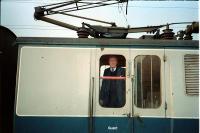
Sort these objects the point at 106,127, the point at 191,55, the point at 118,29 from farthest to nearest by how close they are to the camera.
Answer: the point at 118,29
the point at 191,55
the point at 106,127

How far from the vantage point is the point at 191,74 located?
5484mm

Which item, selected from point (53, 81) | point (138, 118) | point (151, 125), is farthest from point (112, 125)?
point (53, 81)

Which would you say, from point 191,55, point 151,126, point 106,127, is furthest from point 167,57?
point 106,127

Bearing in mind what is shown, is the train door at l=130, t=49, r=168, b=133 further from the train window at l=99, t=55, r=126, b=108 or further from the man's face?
the man's face

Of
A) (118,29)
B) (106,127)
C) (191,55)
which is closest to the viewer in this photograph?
(106,127)

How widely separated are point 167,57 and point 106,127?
5.59ft

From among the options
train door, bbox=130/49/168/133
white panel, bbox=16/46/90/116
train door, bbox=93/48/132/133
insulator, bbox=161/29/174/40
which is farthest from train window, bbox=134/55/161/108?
white panel, bbox=16/46/90/116

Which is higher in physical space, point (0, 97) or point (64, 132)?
point (0, 97)

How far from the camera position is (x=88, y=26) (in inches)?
239

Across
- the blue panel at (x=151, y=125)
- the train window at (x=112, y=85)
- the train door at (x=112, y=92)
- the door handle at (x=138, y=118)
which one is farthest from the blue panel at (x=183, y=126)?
the train window at (x=112, y=85)

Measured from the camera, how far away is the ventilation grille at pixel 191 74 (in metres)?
5.44

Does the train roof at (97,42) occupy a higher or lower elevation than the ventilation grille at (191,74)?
higher

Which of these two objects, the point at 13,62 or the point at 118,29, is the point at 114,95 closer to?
the point at 118,29

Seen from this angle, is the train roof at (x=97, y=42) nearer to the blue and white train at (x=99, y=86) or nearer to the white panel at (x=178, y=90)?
the blue and white train at (x=99, y=86)
